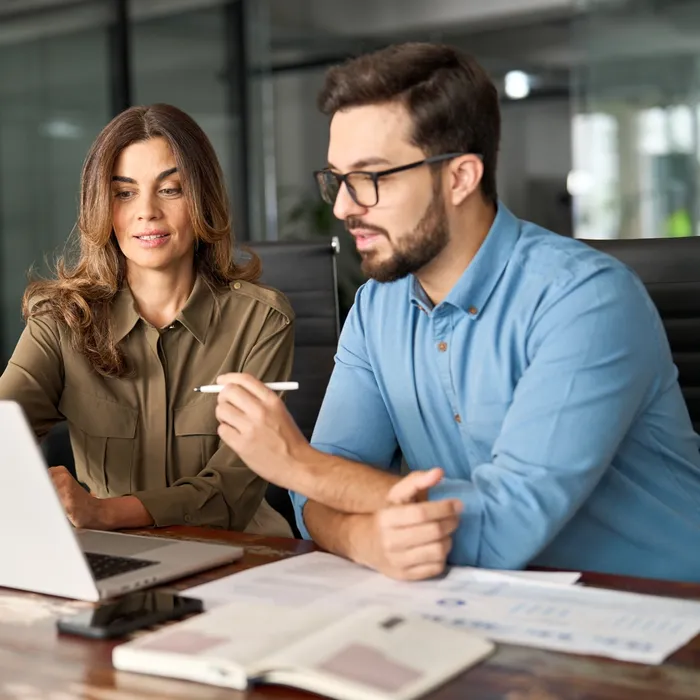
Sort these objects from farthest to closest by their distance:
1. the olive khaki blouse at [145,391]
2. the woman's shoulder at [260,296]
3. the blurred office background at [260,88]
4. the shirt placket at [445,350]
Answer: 1. the blurred office background at [260,88]
2. the woman's shoulder at [260,296]
3. the olive khaki blouse at [145,391]
4. the shirt placket at [445,350]

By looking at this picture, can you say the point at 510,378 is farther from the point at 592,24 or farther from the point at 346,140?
the point at 592,24

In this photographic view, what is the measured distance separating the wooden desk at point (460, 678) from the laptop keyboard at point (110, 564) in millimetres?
196

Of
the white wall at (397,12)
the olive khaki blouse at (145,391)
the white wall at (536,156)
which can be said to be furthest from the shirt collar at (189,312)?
the white wall at (536,156)

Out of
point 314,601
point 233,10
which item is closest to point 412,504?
point 314,601

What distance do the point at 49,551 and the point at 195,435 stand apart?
0.84 meters

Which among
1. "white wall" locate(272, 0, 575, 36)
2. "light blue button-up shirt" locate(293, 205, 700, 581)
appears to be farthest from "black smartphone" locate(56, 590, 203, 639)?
"white wall" locate(272, 0, 575, 36)

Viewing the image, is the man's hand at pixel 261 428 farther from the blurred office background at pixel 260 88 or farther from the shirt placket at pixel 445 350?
the blurred office background at pixel 260 88

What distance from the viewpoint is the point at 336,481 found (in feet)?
4.66

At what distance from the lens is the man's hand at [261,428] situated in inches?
55.4

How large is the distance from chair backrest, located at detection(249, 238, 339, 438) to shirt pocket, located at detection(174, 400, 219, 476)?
1.46 ft

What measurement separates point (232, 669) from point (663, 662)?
0.38 meters

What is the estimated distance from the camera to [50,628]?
1163 mm

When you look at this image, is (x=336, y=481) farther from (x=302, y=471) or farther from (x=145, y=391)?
(x=145, y=391)

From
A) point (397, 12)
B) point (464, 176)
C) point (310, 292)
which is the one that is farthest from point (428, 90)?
point (397, 12)
